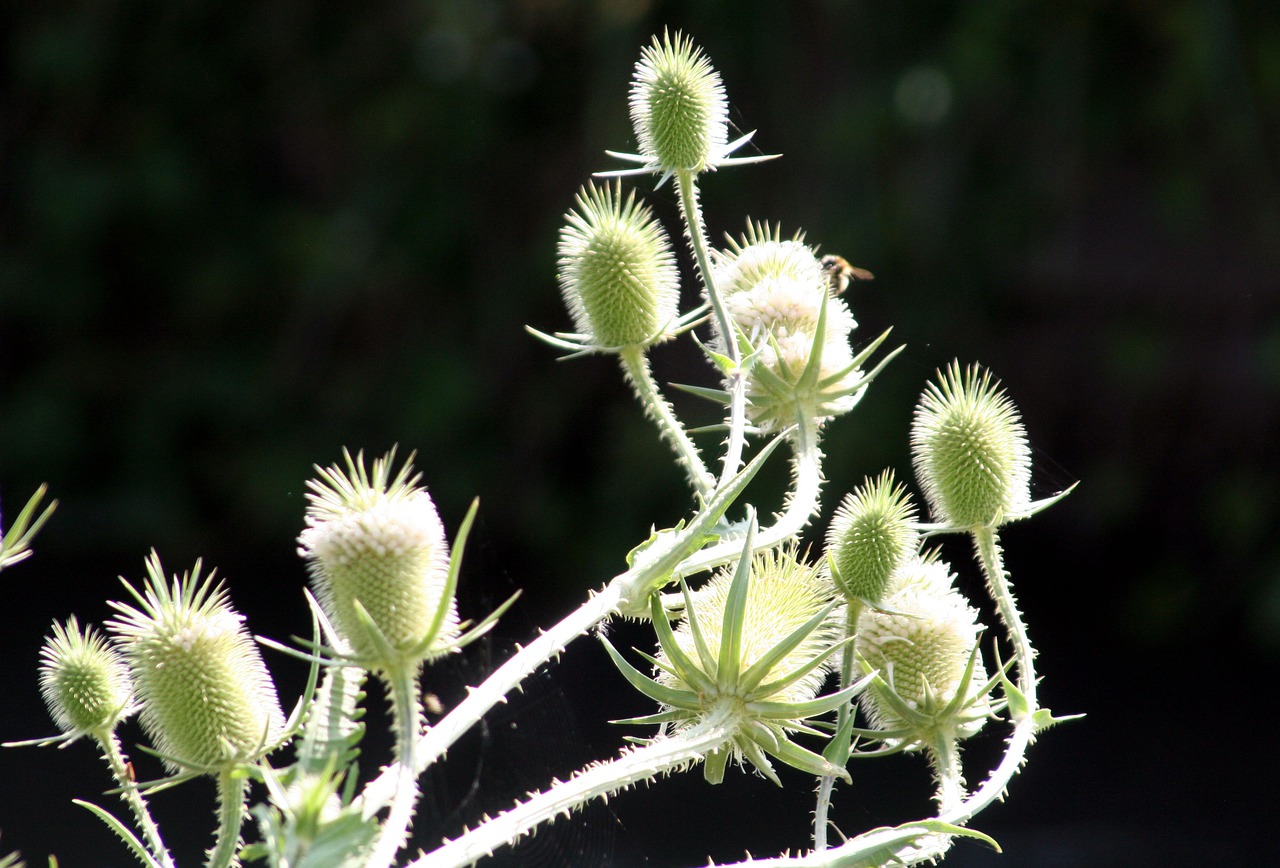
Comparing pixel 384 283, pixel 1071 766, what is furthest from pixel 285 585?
pixel 1071 766

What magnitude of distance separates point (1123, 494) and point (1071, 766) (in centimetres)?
115

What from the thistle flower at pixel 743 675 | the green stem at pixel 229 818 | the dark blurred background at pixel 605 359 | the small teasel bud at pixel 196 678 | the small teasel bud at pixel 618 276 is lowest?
the green stem at pixel 229 818

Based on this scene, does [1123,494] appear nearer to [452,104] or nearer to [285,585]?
[452,104]

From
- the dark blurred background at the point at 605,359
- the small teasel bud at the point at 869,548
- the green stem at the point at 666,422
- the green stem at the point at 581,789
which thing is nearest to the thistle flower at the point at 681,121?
the green stem at the point at 666,422

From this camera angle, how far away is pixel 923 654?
74cm

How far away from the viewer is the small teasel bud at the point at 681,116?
0.85 m

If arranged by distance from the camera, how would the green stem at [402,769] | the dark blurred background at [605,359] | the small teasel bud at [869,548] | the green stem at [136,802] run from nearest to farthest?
the green stem at [402,769]
the green stem at [136,802]
the small teasel bud at [869,548]
the dark blurred background at [605,359]

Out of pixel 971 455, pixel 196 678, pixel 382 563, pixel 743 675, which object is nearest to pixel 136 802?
pixel 196 678

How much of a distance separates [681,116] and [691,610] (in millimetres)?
381

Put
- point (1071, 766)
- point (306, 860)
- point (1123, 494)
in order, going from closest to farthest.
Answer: point (306, 860)
point (1071, 766)
point (1123, 494)

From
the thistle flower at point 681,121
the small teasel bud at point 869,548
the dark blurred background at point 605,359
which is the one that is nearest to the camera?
the small teasel bud at point 869,548

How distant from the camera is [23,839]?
3.65m

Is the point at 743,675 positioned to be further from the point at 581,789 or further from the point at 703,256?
the point at 703,256

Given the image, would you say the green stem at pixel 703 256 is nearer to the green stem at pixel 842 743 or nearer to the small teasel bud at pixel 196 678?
the green stem at pixel 842 743
